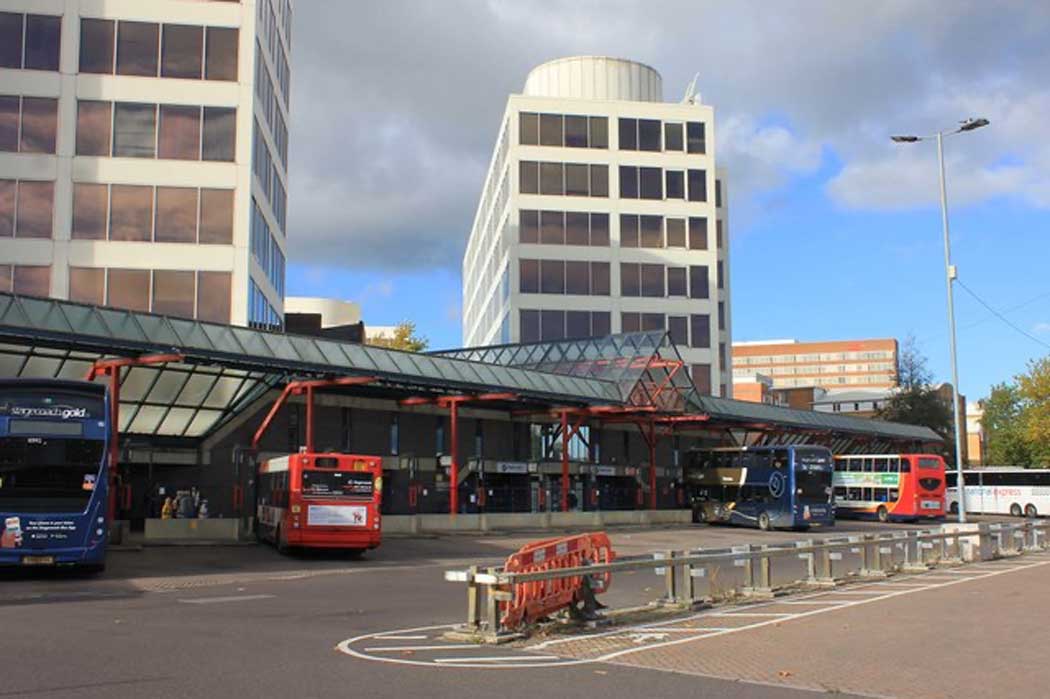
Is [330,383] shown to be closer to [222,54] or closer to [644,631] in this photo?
[222,54]

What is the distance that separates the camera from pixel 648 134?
74375 millimetres

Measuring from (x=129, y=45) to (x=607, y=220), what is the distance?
120 feet

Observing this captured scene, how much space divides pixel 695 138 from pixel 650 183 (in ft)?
15.8

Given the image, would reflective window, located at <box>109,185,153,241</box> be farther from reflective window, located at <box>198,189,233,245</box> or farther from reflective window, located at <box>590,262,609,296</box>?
reflective window, located at <box>590,262,609,296</box>

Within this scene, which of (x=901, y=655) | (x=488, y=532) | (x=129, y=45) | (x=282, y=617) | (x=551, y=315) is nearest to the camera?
(x=901, y=655)

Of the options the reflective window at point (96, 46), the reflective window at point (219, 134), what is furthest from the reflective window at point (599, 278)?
the reflective window at point (96, 46)

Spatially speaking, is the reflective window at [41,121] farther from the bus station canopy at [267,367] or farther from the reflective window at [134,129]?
the bus station canopy at [267,367]

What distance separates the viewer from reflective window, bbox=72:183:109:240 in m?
42.9

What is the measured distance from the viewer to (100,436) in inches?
856

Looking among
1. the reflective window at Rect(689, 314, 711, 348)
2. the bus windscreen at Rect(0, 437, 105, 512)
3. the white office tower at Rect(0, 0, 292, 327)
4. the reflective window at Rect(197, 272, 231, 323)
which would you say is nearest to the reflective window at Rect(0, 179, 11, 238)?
the white office tower at Rect(0, 0, 292, 327)

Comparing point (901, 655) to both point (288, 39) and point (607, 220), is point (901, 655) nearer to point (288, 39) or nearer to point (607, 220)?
point (288, 39)

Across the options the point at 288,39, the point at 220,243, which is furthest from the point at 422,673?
the point at 288,39

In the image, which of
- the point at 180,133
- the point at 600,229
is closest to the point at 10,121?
the point at 180,133

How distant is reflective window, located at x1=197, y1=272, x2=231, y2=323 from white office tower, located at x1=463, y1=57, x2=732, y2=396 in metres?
29.7
